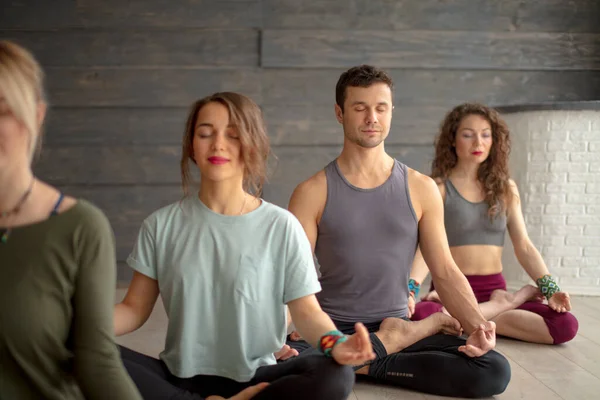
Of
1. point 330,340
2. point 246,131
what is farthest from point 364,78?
point 330,340

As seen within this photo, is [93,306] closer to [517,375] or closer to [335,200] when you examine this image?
[335,200]

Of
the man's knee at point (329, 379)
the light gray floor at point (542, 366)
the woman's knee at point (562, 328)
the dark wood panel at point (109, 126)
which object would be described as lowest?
the light gray floor at point (542, 366)

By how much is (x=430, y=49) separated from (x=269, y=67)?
1.01 meters

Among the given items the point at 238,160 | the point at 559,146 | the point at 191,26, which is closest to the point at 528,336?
the point at 559,146

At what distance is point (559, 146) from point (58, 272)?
143 inches

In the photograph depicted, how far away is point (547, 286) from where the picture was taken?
10.9 ft

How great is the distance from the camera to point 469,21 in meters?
4.95

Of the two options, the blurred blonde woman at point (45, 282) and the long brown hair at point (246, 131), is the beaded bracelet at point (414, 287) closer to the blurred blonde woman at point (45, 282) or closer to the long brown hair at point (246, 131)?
the long brown hair at point (246, 131)

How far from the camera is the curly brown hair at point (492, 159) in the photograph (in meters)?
3.50

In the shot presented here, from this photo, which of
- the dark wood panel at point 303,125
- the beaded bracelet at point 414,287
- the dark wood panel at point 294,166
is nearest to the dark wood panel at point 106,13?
the dark wood panel at point 303,125

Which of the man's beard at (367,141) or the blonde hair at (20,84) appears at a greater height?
the blonde hair at (20,84)

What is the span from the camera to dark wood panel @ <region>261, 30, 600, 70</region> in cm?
484

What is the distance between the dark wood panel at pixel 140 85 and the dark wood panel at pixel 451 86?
0.19m

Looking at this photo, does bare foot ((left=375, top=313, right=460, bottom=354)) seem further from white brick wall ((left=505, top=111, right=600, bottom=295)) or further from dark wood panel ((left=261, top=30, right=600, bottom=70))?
dark wood panel ((left=261, top=30, right=600, bottom=70))
